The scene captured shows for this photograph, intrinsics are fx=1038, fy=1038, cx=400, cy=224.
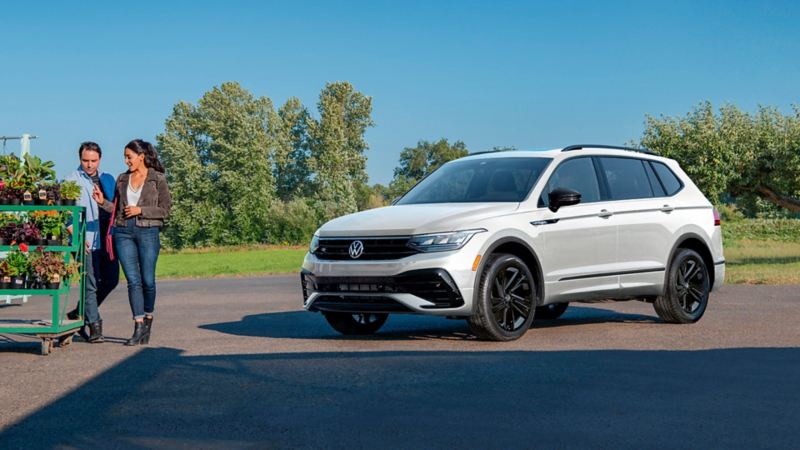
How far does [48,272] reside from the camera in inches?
390

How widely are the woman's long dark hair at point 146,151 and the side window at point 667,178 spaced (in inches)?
223

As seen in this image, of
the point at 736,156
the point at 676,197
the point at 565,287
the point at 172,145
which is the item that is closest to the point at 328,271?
the point at 565,287

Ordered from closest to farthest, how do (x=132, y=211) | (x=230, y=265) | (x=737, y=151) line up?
(x=132, y=211) → (x=737, y=151) → (x=230, y=265)

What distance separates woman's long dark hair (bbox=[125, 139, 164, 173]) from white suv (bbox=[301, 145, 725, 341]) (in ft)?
5.94

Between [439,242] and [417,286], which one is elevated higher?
[439,242]

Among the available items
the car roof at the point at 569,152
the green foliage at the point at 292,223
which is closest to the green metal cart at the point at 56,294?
the car roof at the point at 569,152

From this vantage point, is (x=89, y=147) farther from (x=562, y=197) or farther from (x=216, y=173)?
(x=216, y=173)

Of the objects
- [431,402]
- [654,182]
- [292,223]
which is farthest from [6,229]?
[292,223]

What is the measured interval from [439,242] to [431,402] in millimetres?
3117

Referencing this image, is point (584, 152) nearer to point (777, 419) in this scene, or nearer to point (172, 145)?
point (777, 419)

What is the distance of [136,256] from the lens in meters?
10.3

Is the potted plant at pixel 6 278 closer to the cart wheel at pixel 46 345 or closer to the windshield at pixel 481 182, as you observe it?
the cart wheel at pixel 46 345

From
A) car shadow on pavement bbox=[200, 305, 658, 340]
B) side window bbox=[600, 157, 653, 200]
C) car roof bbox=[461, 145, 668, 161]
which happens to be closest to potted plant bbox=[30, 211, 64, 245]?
car shadow on pavement bbox=[200, 305, 658, 340]

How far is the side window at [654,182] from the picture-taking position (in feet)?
39.1
